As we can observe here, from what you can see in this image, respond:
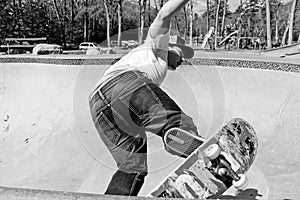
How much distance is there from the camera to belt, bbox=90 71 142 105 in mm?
2061

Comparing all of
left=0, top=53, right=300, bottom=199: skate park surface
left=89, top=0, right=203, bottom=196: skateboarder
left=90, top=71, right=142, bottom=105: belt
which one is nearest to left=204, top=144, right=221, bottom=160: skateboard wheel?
left=89, top=0, right=203, bottom=196: skateboarder

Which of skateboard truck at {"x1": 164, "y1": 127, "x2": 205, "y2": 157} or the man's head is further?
the man's head

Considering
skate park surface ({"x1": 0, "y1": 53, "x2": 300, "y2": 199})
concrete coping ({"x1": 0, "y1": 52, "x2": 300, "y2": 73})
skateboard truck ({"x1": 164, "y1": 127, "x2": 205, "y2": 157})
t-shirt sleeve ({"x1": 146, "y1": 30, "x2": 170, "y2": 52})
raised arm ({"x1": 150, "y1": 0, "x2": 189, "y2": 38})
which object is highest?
raised arm ({"x1": 150, "y1": 0, "x2": 189, "y2": 38})

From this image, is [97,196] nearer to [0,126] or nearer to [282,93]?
[282,93]

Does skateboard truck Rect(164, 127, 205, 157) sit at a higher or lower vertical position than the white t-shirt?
lower

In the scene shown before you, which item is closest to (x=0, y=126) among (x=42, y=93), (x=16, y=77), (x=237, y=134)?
(x=42, y=93)

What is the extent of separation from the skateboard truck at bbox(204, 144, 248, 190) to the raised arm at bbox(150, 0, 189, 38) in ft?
2.67

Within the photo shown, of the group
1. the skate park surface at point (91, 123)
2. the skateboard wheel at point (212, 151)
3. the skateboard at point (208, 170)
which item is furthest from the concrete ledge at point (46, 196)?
the skate park surface at point (91, 123)

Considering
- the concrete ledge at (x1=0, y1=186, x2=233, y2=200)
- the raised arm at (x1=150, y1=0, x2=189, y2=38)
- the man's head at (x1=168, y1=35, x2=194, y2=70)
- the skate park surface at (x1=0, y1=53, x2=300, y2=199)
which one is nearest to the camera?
the concrete ledge at (x1=0, y1=186, x2=233, y2=200)

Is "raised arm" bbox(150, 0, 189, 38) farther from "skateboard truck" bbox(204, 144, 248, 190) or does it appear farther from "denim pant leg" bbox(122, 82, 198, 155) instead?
"skateboard truck" bbox(204, 144, 248, 190)

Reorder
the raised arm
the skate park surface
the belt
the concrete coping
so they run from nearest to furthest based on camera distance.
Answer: the raised arm < the belt < the skate park surface < the concrete coping

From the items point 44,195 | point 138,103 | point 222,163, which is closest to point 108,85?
point 138,103

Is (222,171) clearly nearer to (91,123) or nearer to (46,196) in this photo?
(46,196)

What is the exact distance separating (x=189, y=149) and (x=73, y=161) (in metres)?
3.79
